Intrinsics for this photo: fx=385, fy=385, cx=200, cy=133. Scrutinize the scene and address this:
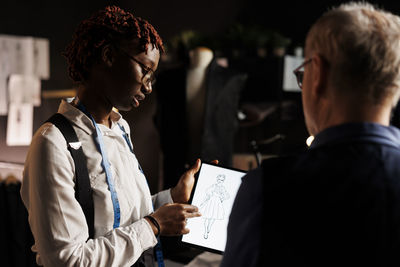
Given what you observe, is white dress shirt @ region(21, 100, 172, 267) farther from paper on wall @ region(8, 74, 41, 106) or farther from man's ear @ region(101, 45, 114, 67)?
paper on wall @ region(8, 74, 41, 106)

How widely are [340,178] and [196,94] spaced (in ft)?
8.88

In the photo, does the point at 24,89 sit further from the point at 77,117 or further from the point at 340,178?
the point at 340,178

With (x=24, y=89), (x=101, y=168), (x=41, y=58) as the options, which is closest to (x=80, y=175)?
(x=101, y=168)

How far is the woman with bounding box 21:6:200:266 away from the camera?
1016 millimetres

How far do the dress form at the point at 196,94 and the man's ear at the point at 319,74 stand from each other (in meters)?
2.55

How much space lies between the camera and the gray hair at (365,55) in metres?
0.68

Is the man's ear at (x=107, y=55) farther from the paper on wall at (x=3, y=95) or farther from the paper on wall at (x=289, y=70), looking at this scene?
the paper on wall at (x=289, y=70)

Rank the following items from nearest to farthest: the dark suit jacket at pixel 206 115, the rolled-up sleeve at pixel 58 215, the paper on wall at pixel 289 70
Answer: the rolled-up sleeve at pixel 58 215, the dark suit jacket at pixel 206 115, the paper on wall at pixel 289 70

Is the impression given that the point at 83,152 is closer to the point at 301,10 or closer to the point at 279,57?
the point at 279,57

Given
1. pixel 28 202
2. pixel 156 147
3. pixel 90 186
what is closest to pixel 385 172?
pixel 90 186

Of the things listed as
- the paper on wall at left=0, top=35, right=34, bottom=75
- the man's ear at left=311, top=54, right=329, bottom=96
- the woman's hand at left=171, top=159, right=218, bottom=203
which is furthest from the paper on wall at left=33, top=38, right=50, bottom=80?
the man's ear at left=311, top=54, right=329, bottom=96

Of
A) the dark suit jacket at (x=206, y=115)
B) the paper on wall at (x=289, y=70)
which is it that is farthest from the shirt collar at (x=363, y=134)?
the paper on wall at (x=289, y=70)

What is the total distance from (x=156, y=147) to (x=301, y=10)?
270cm

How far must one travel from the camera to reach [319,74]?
0.72 metres
